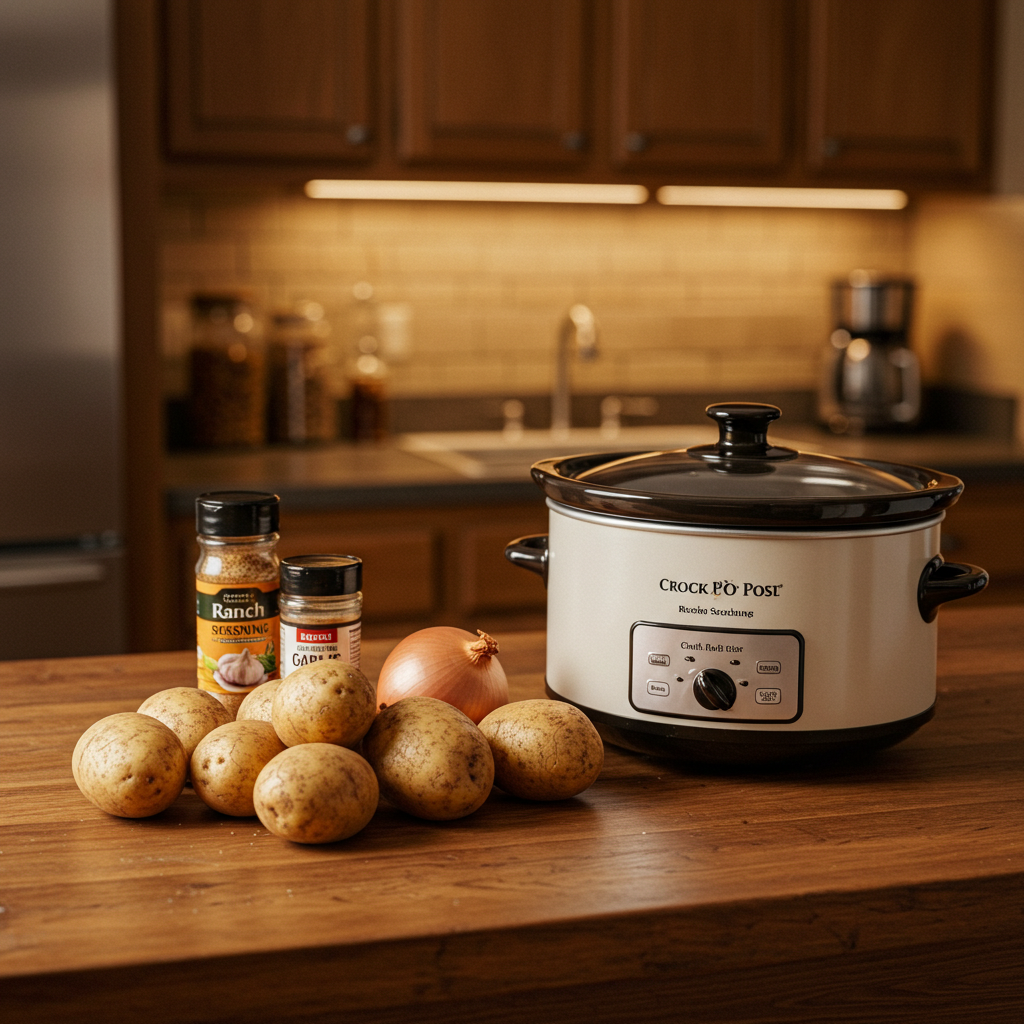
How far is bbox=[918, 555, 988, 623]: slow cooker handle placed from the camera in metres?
0.96

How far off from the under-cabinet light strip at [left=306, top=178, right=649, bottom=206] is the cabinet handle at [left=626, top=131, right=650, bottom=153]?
108 millimetres

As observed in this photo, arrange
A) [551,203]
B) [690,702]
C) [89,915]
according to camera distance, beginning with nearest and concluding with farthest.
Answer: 1. [89,915]
2. [690,702]
3. [551,203]

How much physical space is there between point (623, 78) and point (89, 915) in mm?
2520

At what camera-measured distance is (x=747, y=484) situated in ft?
3.16

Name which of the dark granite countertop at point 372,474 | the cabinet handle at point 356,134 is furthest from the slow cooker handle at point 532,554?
the cabinet handle at point 356,134

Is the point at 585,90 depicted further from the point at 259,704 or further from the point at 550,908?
the point at 550,908

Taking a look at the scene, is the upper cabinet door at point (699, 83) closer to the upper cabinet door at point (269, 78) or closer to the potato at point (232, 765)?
the upper cabinet door at point (269, 78)

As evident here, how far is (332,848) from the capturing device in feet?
2.68

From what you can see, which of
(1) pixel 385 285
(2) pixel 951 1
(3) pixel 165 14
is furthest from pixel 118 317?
(2) pixel 951 1

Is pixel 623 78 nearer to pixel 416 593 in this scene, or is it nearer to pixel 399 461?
pixel 399 461

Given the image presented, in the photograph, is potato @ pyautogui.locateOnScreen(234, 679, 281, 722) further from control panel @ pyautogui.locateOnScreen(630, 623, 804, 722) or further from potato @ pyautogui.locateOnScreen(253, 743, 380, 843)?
control panel @ pyautogui.locateOnScreen(630, 623, 804, 722)

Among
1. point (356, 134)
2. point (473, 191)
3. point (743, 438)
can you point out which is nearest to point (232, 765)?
point (743, 438)

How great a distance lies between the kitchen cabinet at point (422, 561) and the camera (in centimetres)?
254

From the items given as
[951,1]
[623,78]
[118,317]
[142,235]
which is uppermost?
[951,1]
